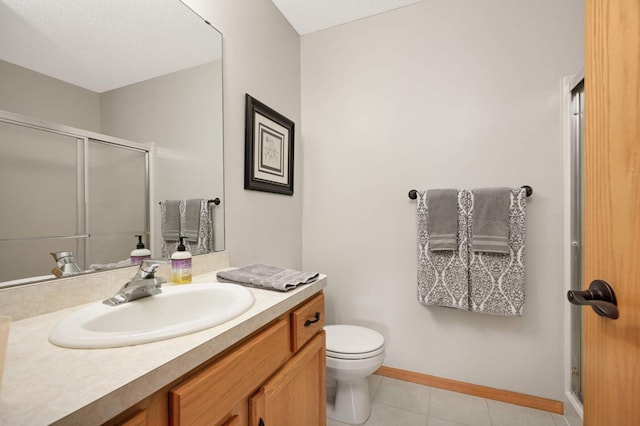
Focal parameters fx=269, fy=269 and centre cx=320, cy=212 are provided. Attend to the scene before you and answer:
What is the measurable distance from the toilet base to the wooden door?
1.05 m

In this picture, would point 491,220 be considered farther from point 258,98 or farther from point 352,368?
point 258,98

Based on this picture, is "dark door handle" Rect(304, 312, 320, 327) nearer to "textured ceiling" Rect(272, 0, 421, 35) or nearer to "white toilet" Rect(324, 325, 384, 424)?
"white toilet" Rect(324, 325, 384, 424)

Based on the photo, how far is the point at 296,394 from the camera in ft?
3.01

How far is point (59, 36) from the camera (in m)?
0.78

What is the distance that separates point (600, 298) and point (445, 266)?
3.41ft

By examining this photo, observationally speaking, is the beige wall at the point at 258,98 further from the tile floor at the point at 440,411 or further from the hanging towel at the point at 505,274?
the hanging towel at the point at 505,274

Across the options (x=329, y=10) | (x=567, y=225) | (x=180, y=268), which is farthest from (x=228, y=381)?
(x=329, y=10)

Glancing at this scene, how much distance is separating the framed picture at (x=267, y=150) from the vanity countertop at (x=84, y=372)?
0.98 meters

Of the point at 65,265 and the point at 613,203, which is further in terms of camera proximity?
the point at 65,265

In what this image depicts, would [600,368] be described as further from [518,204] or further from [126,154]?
[126,154]

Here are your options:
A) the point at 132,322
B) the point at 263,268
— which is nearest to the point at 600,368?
the point at 263,268

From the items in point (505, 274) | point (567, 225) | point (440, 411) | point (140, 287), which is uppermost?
point (567, 225)

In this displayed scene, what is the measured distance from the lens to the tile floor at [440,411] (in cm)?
141

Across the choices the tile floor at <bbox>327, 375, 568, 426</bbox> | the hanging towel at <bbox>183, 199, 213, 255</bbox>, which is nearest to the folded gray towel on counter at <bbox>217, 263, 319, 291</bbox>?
the hanging towel at <bbox>183, 199, 213, 255</bbox>
